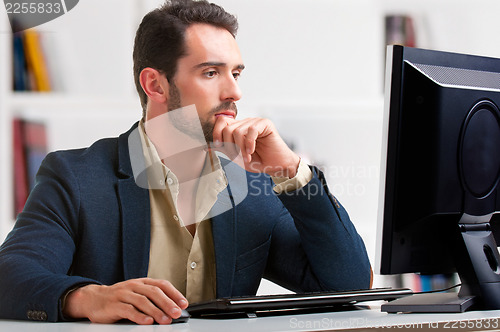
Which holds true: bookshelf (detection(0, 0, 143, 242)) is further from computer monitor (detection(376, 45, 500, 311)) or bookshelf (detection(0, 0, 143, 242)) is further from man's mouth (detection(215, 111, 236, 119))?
computer monitor (detection(376, 45, 500, 311))

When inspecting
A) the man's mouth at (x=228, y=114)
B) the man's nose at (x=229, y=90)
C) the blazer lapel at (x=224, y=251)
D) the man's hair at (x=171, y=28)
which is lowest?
the blazer lapel at (x=224, y=251)

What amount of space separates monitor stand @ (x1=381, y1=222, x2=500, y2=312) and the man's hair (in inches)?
42.1

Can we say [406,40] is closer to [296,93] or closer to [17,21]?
[296,93]

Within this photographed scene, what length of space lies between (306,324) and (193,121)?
3.30 ft

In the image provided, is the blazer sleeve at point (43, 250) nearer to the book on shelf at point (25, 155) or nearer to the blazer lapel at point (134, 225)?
the blazer lapel at point (134, 225)

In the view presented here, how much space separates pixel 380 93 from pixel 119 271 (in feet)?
4.81

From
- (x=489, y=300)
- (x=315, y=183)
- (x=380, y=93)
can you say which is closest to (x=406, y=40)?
(x=380, y=93)

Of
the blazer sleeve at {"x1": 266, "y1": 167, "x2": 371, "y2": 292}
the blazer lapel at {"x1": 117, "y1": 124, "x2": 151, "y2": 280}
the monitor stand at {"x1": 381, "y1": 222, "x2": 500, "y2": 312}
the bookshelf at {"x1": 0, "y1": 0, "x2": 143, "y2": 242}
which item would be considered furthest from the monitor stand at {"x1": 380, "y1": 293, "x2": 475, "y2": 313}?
the bookshelf at {"x1": 0, "y1": 0, "x2": 143, "y2": 242}

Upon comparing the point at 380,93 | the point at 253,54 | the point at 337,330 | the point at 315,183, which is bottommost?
the point at 337,330

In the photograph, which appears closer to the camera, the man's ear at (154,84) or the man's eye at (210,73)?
the man's eye at (210,73)

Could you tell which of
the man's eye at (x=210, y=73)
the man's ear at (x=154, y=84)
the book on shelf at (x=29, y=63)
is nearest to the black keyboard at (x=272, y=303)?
the man's eye at (x=210, y=73)

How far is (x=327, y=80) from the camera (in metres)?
2.45

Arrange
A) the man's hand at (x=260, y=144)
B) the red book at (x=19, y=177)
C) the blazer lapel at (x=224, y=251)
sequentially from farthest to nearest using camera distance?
the red book at (x=19, y=177), the blazer lapel at (x=224, y=251), the man's hand at (x=260, y=144)

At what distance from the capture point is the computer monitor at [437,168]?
1.00m
